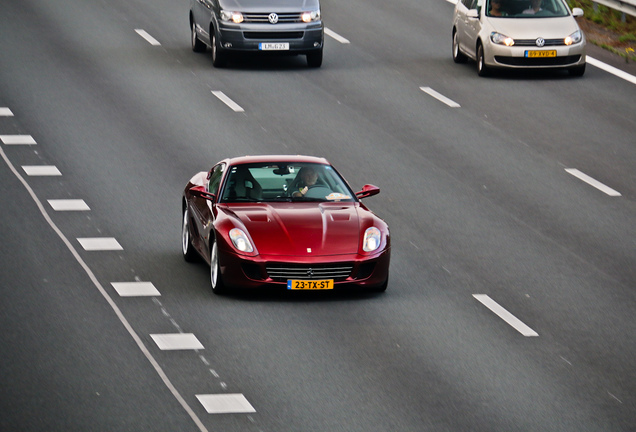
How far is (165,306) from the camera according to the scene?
1432cm

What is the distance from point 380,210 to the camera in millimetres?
19094

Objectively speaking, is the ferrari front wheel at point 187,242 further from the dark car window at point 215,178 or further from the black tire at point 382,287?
the black tire at point 382,287

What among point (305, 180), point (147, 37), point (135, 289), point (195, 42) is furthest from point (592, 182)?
point (147, 37)

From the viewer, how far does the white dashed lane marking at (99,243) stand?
16.8 meters

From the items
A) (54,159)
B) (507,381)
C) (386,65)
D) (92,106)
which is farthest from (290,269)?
(386,65)

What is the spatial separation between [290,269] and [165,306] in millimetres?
1305

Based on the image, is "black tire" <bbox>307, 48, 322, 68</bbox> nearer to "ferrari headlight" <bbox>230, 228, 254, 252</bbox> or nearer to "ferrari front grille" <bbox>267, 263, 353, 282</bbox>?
"ferrari headlight" <bbox>230, 228, 254, 252</bbox>

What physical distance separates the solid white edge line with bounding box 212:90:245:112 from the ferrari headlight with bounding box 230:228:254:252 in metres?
10.6

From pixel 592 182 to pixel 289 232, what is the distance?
765cm

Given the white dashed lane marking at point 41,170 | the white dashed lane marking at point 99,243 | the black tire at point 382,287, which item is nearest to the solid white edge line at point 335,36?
the white dashed lane marking at point 41,170

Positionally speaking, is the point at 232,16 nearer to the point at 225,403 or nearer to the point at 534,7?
the point at 534,7

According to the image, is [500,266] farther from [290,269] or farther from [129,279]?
[129,279]

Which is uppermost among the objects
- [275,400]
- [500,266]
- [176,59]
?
[275,400]

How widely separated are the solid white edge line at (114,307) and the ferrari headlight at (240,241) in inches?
53.7
